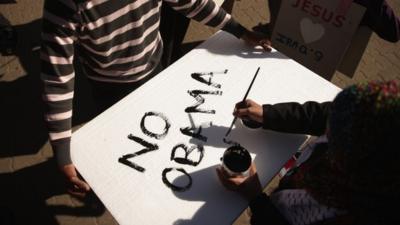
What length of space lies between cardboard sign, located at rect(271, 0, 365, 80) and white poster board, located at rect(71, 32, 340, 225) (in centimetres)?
51

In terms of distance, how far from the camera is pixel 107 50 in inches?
62.7

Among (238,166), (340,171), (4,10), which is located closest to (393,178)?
(340,171)

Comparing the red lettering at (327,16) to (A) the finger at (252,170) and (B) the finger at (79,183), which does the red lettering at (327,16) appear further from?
(B) the finger at (79,183)

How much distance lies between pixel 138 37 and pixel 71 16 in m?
0.39

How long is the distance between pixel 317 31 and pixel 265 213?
1.48 m

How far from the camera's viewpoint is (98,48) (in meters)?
1.56

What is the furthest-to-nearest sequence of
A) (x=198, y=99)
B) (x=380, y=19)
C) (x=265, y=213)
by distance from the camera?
(x=380, y=19), (x=198, y=99), (x=265, y=213)

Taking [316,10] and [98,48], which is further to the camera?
[316,10]

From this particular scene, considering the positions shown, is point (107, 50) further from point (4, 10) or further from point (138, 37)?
point (4, 10)

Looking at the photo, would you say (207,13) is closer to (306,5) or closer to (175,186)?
(306,5)

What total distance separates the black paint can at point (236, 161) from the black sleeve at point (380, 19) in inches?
51.8

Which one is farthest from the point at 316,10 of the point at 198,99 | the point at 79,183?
the point at 79,183

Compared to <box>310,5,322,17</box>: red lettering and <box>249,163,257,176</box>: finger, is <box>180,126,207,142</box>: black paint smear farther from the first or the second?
<box>310,5,322,17</box>: red lettering

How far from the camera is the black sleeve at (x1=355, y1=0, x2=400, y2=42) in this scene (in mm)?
2188
